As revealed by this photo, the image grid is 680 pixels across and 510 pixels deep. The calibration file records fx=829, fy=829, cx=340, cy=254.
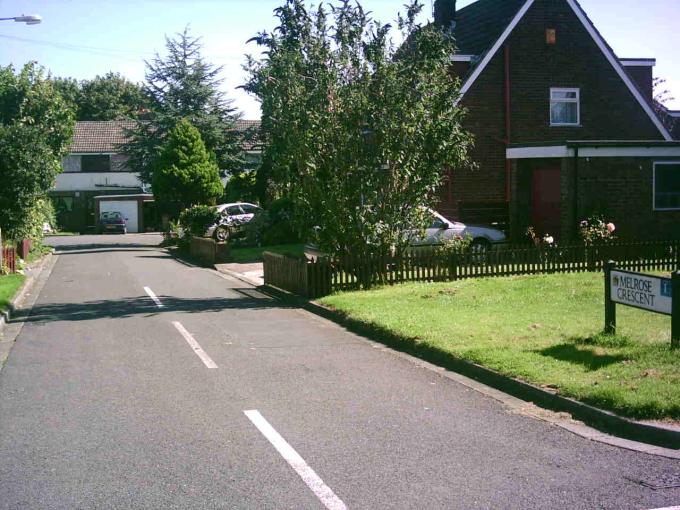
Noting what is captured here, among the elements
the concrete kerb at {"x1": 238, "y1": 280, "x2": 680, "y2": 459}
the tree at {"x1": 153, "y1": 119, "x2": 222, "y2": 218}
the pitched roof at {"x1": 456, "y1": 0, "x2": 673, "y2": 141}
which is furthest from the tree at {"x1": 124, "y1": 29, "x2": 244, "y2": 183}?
the concrete kerb at {"x1": 238, "y1": 280, "x2": 680, "y2": 459}

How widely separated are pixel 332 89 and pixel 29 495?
13087 millimetres

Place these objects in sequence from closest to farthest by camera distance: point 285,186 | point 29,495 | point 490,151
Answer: point 29,495, point 285,186, point 490,151

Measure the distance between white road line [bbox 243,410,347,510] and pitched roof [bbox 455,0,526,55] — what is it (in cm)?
2341

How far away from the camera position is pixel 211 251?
3109 cm

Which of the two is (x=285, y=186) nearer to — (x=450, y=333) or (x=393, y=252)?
(x=393, y=252)

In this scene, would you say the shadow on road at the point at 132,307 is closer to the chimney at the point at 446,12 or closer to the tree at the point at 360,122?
the tree at the point at 360,122

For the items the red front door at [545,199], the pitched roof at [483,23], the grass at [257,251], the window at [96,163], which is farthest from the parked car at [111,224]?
the red front door at [545,199]

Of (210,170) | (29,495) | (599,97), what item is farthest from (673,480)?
(210,170)

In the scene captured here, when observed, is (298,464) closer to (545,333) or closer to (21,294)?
(545,333)

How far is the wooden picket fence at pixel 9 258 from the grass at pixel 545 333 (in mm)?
12343

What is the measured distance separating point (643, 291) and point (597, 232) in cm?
1197

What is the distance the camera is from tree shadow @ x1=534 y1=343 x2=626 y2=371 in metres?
9.25

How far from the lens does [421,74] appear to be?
57.8 feet

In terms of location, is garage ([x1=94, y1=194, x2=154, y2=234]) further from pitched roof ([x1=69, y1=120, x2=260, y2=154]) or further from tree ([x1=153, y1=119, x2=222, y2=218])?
tree ([x1=153, y1=119, x2=222, y2=218])
